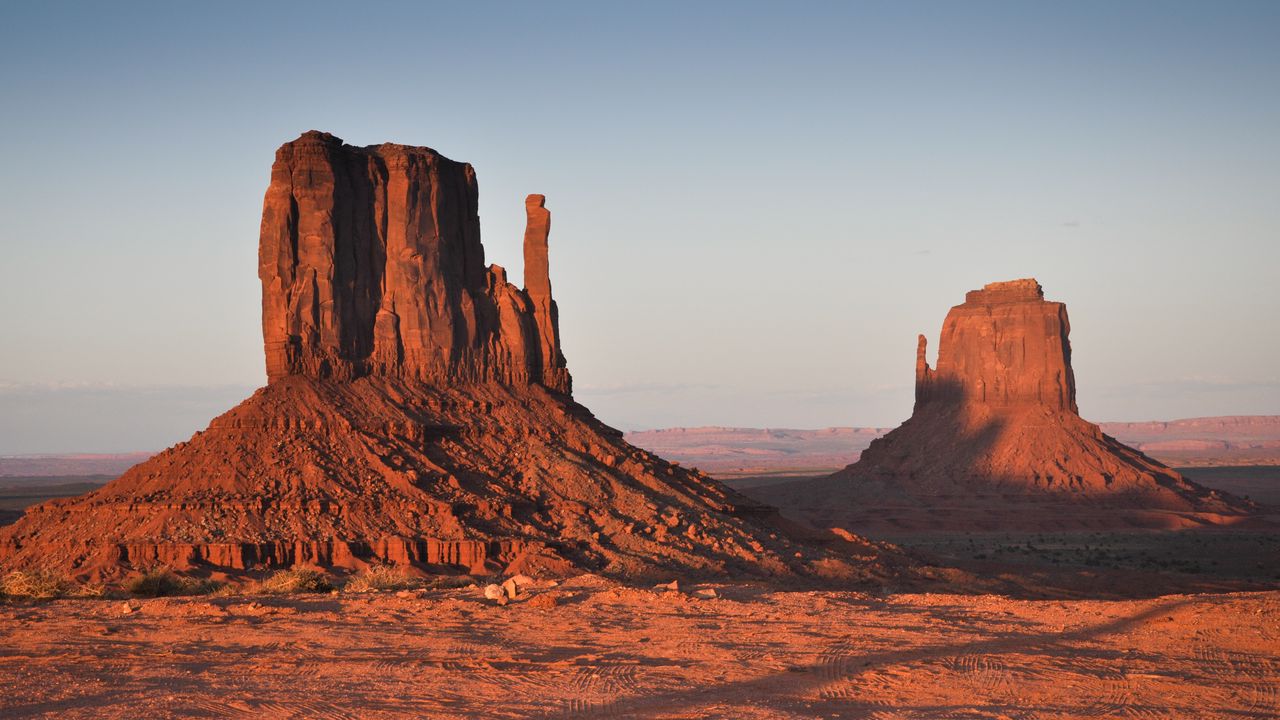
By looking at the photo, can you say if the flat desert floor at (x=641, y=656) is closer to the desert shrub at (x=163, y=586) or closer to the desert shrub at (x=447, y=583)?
the desert shrub at (x=163, y=586)

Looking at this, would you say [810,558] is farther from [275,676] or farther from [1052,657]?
[275,676]

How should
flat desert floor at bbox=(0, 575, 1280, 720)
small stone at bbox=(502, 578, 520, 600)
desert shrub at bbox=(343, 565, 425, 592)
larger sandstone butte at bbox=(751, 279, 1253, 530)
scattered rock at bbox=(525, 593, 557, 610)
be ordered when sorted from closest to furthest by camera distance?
flat desert floor at bbox=(0, 575, 1280, 720), scattered rock at bbox=(525, 593, 557, 610), small stone at bbox=(502, 578, 520, 600), desert shrub at bbox=(343, 565, 425, 592), larger sandstone butte at bbox=(751, 279, 1253, 530)

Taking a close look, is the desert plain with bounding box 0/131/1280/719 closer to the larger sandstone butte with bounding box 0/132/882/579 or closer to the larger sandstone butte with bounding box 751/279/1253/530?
the larger sandstone butte with bounding box 0/132/882/579

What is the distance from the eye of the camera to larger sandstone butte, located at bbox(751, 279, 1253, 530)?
8644 cm

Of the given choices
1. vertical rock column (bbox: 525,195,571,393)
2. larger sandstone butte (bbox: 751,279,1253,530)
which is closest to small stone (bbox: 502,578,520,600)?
vertical rock column (bbox: 525,195,571,393)

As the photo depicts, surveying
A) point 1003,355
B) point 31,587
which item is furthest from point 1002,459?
point 31,587

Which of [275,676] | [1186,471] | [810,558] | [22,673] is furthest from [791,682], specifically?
[1186,471]

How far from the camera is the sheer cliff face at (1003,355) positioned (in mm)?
99625

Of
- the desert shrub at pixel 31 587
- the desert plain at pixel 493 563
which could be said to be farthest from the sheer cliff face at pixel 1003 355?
the desert shrub at pixel 31 587

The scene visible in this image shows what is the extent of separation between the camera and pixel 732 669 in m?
17.7

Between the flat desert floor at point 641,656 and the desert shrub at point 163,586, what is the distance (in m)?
2.78

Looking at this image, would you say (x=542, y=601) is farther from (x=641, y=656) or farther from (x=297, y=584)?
(x=297, y=584)

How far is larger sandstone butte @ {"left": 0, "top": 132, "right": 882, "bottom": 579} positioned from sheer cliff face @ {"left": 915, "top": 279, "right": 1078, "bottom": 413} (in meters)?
54.1

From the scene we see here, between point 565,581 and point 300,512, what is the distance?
14.2 m
